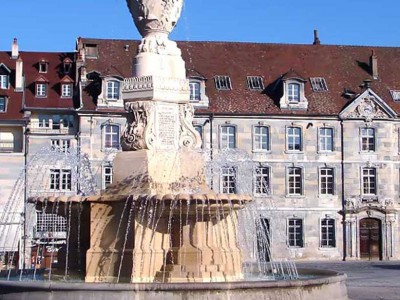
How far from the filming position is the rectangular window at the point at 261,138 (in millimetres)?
47750

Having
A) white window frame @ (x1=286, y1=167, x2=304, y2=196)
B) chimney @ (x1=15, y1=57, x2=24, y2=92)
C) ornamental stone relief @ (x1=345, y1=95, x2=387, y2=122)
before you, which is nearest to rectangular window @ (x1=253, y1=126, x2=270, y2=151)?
white window frame @ (x1=286, y1=167, x2=304, y2=196)

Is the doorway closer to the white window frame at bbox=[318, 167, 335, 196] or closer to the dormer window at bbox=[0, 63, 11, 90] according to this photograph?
the white window frame at bbox=[318, 167, 335, 196]

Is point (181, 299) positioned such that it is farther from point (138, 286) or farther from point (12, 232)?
point (12, 232)

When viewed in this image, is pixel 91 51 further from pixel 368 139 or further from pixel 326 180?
pixel 368 139

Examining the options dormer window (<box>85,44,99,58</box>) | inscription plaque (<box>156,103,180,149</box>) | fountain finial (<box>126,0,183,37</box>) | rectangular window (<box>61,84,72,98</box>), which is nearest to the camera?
inscription plaque (<box>156,103,180,149</box>)

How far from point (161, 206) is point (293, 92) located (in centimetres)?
3399

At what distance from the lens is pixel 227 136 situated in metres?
47.7

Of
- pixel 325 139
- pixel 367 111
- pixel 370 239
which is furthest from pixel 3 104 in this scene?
pixel 370 239

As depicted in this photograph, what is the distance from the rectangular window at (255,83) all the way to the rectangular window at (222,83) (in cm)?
116

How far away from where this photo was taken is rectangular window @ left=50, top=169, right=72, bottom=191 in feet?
152

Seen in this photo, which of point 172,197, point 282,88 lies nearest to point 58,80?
point 282,88

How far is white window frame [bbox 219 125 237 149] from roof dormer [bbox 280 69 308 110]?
3.13 metres

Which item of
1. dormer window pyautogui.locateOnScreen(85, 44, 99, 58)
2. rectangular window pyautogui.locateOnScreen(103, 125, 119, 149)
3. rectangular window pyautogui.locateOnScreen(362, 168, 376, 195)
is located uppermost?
dormer window pyautogui.locateOnScreen(85, 44, 99, 58)

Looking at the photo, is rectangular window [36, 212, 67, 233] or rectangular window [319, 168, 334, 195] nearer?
rectangular window [36, 212, 67, 233]
